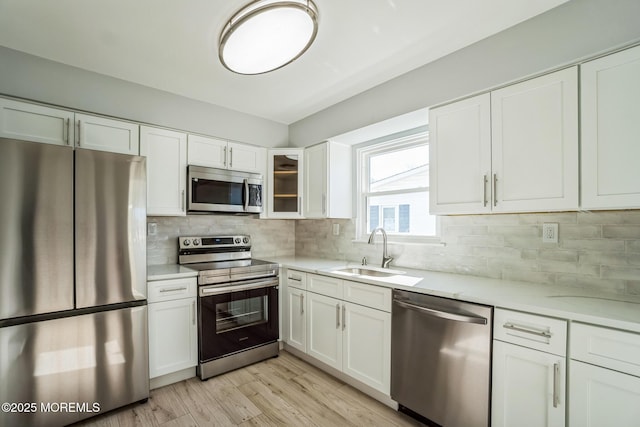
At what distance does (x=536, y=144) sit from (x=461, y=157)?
43 centimetres

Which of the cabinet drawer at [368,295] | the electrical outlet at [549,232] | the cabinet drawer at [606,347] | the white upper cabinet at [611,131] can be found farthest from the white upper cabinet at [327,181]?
the cabinet drawer at [606,347]

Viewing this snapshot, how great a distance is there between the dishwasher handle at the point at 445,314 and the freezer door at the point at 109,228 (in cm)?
189

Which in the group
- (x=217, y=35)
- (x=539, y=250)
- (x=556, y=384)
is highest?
(x=217, y=35)

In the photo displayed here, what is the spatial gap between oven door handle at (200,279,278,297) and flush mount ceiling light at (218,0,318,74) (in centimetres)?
178

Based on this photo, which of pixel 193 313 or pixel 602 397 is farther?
pixel 193 313

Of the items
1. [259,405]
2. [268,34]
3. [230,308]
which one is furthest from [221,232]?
[268,34]

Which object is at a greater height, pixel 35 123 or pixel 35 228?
pixel 35 123

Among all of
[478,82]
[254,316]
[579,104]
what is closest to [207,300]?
[254,316]

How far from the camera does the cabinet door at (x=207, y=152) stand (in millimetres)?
2846

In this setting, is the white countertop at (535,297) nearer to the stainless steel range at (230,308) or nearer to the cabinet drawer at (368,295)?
the cabinet drawer at (368,295)

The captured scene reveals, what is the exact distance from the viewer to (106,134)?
2371mm

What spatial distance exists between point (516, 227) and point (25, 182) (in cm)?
315

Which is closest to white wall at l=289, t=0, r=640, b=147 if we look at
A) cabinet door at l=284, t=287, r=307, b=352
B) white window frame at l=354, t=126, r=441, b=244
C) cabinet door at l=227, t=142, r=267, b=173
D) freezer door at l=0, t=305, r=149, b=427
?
white window frame at l=354, t=126, r=441, b=244

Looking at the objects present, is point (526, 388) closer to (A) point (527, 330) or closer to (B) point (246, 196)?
(A) point (527, 330)
